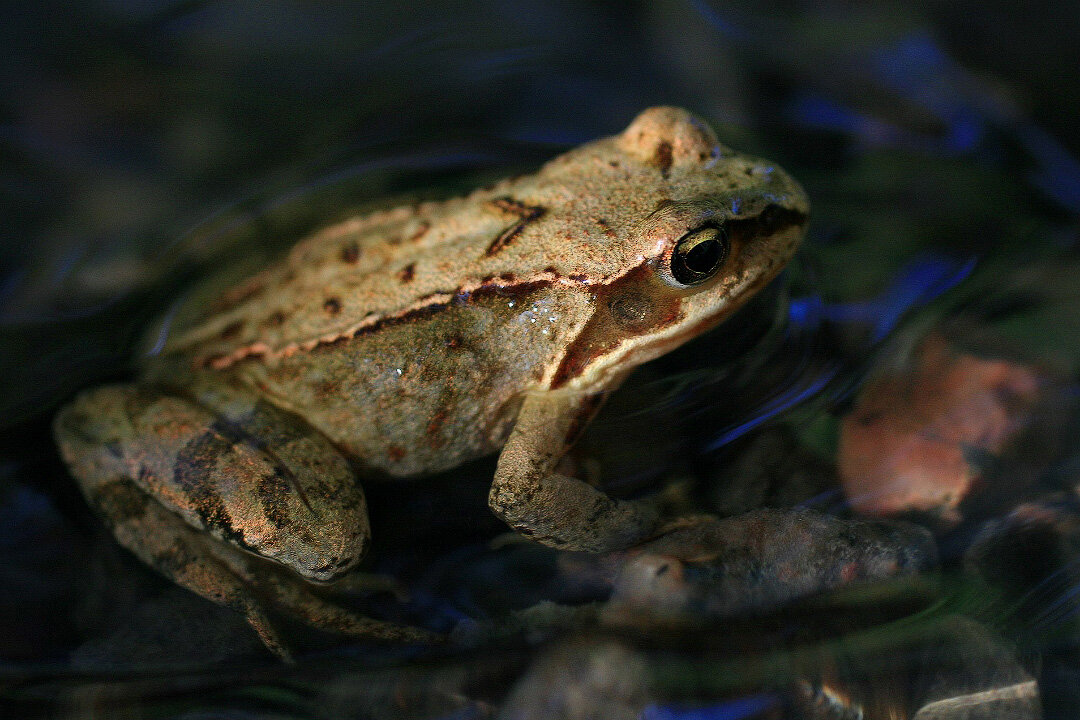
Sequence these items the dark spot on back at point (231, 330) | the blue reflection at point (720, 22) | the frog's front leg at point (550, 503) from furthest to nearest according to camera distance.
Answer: the blue reflection at point (720, 22), the dark spot on back at point (231, 330), the frog's front leg at point (550, 503)

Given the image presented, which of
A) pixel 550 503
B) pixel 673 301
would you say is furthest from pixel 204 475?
pixel 673 301

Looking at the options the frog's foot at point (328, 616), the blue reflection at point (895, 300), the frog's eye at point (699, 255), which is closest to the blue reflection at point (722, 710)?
the frog's foot at point (328, 616)

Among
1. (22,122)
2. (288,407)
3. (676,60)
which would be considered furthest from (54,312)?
(676,60)

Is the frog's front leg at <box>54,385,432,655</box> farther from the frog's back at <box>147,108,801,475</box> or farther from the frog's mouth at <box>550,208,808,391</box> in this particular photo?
the frog's mouth at <box>550,208,808,391</box>

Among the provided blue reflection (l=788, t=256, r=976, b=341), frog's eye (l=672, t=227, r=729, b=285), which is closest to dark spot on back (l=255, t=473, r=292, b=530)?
frog's eye (l=672, t=227, r=729, b=285)

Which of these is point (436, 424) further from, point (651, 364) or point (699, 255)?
point (699, 255)

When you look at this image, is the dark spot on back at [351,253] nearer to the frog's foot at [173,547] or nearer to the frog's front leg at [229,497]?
the frog's front leg at [229,497]
